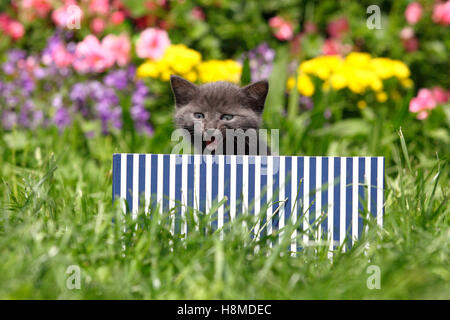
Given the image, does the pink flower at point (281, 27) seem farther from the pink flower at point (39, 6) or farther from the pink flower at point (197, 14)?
the pink flower at point (39, 6)

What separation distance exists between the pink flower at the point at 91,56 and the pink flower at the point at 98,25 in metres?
0.54

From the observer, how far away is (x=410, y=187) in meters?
2.18

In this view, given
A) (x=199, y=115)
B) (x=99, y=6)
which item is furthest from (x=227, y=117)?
(x=99, y=6)

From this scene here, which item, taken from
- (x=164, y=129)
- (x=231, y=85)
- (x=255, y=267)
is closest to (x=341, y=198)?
(x=255, y=267)

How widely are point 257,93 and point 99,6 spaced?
277 cm

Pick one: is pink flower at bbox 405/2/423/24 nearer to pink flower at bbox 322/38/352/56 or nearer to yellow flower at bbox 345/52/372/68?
pink flower at bbox 322/38/352/56

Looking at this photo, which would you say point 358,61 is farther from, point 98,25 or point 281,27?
point 98,25

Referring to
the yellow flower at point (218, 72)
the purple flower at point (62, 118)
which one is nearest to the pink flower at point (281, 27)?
the yellow flower at point (218, 72)

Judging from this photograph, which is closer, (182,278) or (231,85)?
(182,278)

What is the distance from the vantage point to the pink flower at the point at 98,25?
4.19 meters

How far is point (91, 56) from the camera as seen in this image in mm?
3672
